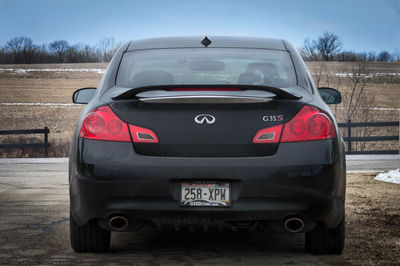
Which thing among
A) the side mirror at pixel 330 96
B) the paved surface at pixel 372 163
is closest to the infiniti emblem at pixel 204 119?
the side mirror at pixel 330 96

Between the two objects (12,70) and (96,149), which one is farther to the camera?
(12,70)

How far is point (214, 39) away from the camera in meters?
5.33

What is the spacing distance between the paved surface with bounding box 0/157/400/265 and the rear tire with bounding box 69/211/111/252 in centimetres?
6

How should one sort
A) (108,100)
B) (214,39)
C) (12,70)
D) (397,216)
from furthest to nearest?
(12,70), (397,216), (214,39), (108,100)

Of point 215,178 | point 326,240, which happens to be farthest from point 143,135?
point 326,240

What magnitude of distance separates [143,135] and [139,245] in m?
1.45

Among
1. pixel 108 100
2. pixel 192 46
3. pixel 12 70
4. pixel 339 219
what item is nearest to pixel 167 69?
pixel 192 46

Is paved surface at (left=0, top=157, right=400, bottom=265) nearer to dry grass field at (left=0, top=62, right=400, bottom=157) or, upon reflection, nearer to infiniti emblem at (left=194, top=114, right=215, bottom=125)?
infiniti emblem at (left=194, top=114, right=215, bottom=125)

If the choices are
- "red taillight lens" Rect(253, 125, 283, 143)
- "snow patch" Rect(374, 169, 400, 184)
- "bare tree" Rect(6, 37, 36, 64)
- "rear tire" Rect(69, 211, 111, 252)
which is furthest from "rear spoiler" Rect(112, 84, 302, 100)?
"bare tree" Rect(6, 37, 36, 64)

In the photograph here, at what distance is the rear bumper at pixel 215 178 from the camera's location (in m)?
3.98

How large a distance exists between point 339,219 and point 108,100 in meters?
1.75

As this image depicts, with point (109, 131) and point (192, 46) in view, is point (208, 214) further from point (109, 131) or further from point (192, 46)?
point (192, 46)

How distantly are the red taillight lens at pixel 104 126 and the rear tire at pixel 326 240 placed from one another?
157cm

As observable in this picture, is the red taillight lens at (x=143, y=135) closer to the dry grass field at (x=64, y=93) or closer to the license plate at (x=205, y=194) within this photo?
the license plate at (x=205, y=194)
